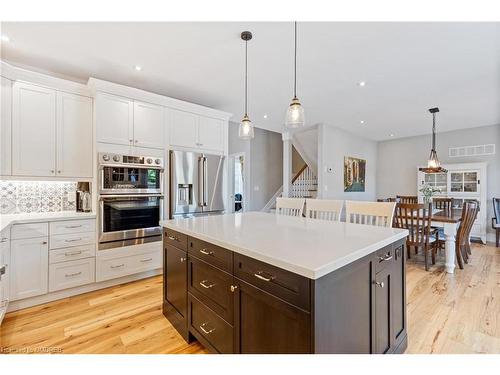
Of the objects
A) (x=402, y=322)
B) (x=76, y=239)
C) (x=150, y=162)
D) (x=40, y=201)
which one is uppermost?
(x=150, y=162)

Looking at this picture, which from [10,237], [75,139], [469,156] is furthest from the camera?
[469,156]

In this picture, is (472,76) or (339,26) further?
(472,76)

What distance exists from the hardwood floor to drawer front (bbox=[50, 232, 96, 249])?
57 cm

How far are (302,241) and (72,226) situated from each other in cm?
250

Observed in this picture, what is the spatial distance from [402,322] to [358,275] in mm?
817

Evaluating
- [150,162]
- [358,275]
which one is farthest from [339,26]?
[150,162]

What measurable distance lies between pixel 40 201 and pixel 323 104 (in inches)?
163

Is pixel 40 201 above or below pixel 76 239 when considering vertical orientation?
above

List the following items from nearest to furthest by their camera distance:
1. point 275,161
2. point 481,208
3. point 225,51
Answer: point 225,51 → point 481,208 → point 275,161

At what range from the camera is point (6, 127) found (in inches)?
94.3

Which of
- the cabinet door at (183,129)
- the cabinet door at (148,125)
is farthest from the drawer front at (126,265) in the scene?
the cabinet door at (183,129)

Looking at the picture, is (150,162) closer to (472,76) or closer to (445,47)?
(445,47)

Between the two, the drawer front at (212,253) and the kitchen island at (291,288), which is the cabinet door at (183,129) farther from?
the drawer front at (212,253)

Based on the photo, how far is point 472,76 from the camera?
3021 millimetres
